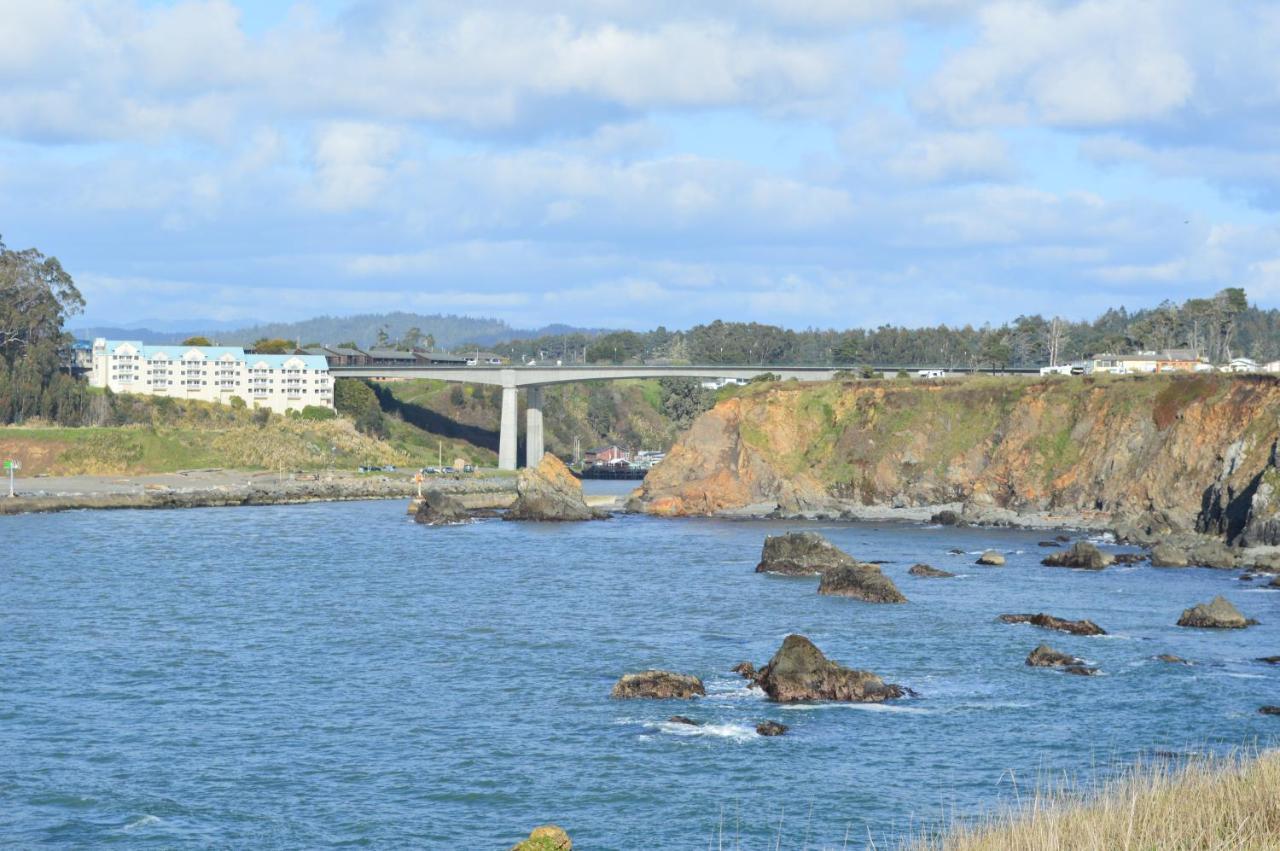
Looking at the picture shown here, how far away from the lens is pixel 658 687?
187ft

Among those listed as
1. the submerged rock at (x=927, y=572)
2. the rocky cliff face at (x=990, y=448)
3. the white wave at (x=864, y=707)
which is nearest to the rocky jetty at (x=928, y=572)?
the submerged rock at (x=927, y=572)

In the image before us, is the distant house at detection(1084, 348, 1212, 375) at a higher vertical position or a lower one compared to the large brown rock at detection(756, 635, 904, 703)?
higher

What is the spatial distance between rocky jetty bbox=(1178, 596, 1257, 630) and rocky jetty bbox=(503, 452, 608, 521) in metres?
80.1

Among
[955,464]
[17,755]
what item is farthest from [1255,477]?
[17,755]

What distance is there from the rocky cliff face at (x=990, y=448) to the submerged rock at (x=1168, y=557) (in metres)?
12.7

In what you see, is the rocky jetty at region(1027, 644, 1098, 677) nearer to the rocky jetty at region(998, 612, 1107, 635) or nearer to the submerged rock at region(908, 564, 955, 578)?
the rocky jetty at region(998, 612, 1107, 635)

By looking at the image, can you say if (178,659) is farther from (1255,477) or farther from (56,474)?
(56,474)

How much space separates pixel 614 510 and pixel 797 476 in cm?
2178

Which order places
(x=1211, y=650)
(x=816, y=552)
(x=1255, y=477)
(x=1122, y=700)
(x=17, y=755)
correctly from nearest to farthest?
(x=17, y=755) < (x=1122, y=700) < (x=1211, y=650) < (x=816, y=552) < (x=1255, y=477)

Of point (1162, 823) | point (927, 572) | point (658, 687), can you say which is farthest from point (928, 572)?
point (1162, 823)

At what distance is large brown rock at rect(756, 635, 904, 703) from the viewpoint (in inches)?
2229

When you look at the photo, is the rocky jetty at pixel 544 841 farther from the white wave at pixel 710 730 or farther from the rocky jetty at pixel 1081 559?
the rocky jetty at pixel 1081 559

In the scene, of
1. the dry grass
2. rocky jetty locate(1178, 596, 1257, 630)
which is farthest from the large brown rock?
rocky jetty locate(1178, 596, 1257, 630)

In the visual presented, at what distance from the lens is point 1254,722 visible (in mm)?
51562
